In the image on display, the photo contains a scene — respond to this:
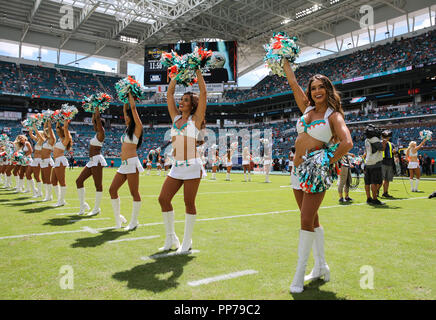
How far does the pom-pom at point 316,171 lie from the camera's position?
2773mm

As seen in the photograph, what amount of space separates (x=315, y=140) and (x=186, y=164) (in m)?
1.64

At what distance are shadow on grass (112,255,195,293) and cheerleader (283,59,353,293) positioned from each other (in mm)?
1133

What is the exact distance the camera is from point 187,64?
13.0ft

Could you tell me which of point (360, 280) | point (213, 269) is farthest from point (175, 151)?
point (360, 280)

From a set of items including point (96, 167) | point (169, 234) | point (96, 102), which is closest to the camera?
point (169, 234)

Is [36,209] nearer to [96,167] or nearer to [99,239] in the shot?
[96,167]

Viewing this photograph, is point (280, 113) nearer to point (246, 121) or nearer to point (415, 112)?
point (246, 121)

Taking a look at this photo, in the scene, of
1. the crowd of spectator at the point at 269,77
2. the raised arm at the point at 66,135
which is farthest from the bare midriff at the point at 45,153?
the crowd of spectator at the point at 269,77

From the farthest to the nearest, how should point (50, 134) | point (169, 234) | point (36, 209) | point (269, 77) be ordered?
point (269, 77), point (50, 134), point (36, 209), point (169, 234)

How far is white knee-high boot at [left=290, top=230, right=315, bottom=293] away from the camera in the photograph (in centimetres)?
273

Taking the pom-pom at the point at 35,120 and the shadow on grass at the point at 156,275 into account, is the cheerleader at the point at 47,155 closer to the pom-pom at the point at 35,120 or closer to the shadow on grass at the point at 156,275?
the pom-pom at the point at 35,120

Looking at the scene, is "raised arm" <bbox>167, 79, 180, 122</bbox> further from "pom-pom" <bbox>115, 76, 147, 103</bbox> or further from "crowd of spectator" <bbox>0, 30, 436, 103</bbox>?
"crowd of spectator" <bbox>0, 30, 436, 103</bbox>

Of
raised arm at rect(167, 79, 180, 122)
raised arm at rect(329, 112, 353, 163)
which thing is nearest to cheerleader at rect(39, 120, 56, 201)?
raised arm at rect(167, 79, 180, 122)

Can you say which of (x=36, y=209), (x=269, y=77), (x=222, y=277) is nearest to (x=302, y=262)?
(x=222, y=277)
